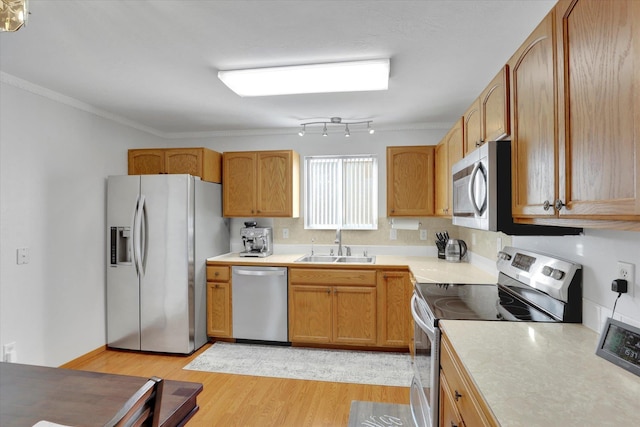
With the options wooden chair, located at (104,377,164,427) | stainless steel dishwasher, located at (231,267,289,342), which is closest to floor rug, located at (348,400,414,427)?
stainless steel dishwasher, located at (231,267,289,342)

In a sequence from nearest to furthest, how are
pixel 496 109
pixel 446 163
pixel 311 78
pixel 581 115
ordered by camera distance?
pixel 581 115
pixel 496 109
pixel 311 78
pixel 446 163

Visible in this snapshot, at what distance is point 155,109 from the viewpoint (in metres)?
3.19

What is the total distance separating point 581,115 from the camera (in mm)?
966

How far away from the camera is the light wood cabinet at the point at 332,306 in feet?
10.5

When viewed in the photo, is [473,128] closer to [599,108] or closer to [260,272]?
[599,108]

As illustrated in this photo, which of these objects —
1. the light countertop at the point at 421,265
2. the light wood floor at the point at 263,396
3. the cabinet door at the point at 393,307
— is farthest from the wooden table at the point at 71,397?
the cabinet door at the point at 393,307

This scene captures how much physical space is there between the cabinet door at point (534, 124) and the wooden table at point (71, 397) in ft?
4.60

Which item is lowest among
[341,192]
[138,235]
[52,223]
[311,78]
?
[138,235]

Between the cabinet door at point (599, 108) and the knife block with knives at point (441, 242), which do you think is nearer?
the cabinet door at point (599, 108)

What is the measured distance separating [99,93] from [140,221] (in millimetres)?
1159

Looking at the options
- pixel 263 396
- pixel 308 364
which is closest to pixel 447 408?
pixel 263 396

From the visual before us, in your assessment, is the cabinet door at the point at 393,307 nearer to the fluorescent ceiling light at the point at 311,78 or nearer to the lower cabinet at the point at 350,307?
the lower cabinet at the point at 350,307

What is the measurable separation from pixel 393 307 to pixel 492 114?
2.04 m

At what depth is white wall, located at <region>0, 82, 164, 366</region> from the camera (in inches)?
95.3
